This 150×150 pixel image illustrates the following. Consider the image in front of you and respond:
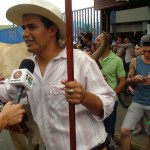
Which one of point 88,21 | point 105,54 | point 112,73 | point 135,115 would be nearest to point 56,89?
point 135,115

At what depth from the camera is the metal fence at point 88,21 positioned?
10452 mm

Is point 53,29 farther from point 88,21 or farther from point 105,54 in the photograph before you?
point 88,21

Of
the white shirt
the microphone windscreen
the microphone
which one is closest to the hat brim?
the white shirt

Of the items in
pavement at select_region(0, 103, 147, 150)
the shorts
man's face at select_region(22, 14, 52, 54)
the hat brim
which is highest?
the hat brim

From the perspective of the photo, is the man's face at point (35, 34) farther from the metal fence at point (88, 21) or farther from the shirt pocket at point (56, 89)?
the metal fence at point (88, 21)

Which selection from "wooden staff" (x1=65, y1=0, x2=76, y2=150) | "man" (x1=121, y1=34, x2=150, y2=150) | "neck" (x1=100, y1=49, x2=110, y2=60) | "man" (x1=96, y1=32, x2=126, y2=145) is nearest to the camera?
"wooden staff" (x1=65, y1=0, x2=76, y2=150)

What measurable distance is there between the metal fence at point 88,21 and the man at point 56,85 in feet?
26.2

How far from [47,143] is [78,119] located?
0.31 m

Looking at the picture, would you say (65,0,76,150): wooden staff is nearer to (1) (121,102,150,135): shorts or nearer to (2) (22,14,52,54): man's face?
(2) (22,14,52,54): man's face

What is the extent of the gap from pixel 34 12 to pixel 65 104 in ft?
2.19

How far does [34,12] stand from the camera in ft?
7.27

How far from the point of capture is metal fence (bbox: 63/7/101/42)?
10.5 m

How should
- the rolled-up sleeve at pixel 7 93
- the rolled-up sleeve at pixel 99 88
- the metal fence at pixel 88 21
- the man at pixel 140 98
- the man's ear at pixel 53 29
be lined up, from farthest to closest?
1. the metal fence at pixel 88 21
2. the man at pixel 140 98
3. the rolled-up sleeve at pixel 7 93
4. the man's ear at pixel 53 29
5. the rolled-up sleeve at pixel 99 88

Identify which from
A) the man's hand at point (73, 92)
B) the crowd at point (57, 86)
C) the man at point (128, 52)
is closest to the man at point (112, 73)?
the crowd at point (57, 86)
